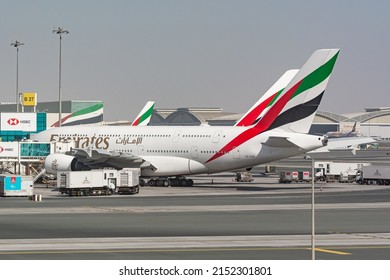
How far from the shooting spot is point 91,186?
8581cm

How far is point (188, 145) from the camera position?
321 feet

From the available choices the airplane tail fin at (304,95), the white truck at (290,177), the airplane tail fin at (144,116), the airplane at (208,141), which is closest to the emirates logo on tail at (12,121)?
the airplane at (208,141)

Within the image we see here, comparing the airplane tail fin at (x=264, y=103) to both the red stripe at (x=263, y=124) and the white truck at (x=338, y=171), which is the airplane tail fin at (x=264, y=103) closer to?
the red stripe at (x=263, y=124)

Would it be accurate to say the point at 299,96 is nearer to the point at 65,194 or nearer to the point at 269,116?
the point at 269,116

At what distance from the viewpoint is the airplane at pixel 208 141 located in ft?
298

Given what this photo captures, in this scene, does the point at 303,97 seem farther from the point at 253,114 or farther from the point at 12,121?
the point at 12,121

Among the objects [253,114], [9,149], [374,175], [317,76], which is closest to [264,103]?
[253,114]

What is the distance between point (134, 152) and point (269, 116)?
1715 cm

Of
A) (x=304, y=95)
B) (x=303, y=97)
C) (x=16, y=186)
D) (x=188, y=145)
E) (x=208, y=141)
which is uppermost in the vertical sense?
(x=304, y=95)

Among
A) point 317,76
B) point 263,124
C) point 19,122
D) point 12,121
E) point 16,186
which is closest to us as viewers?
point 16,186

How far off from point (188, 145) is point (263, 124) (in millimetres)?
9439

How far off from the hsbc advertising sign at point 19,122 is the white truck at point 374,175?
4470 centimetres

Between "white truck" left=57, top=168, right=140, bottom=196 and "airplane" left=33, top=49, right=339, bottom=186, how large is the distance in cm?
928

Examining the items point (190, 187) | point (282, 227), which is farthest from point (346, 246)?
point (190, 187)
